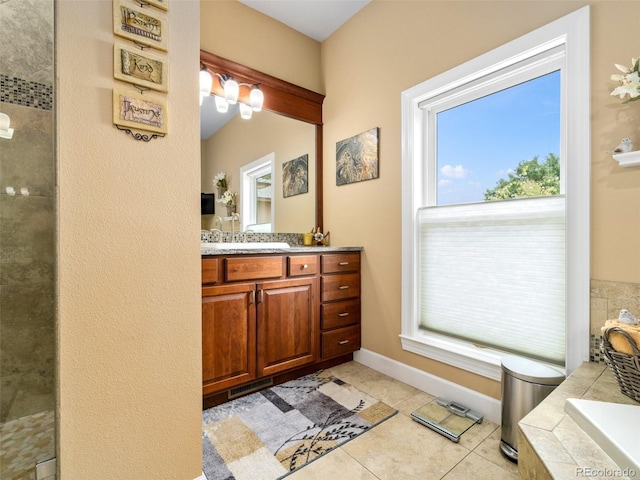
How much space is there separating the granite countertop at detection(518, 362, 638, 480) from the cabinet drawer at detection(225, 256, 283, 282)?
151cm

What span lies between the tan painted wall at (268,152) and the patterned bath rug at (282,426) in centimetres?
133

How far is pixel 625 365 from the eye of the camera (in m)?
1.01

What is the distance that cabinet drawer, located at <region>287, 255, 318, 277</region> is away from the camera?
2188 millimetres

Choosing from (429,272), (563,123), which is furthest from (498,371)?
(563,123)

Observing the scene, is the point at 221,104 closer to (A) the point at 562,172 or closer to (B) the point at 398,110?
(B) the point at 398,110

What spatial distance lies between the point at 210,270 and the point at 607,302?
1963mm

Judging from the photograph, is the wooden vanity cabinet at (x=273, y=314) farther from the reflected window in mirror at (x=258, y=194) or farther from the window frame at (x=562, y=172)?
the reflected window in mirror at (x=258, y=194)

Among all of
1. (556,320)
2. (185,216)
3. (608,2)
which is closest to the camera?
(185,216)

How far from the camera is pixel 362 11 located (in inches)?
100

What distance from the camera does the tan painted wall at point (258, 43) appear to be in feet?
7.68

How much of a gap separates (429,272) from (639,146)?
122 cm

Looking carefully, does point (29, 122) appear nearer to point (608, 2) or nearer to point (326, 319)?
point (326, 319)

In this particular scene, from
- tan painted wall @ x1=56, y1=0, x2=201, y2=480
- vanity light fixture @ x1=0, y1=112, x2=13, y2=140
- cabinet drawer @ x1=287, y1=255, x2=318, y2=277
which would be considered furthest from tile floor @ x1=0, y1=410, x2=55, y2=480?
cabinet drawer @ x1=287, y1=255, x2=318, y2=277

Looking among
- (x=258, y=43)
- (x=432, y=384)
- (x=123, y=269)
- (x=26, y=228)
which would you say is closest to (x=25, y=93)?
(x=26, y=228)
